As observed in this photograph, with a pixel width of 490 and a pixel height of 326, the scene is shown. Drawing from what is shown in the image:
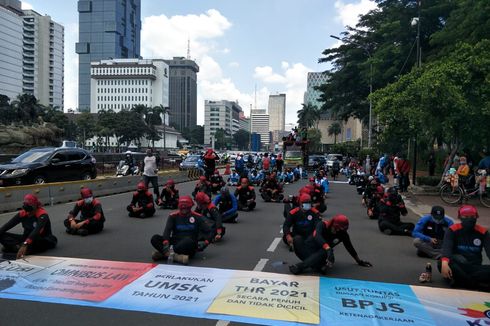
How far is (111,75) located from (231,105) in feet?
164

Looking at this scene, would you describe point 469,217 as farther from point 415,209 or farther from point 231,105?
point 231,105

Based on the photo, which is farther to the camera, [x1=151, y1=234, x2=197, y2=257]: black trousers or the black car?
the black car

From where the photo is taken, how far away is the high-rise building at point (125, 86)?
179 m

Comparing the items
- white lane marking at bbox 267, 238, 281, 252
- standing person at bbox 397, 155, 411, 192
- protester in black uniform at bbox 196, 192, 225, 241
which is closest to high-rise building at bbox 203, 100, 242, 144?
standing person at bbox 397, 155, 411, 192

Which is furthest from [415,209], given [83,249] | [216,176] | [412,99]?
[83,249]

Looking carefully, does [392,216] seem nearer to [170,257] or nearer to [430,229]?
[430,229]

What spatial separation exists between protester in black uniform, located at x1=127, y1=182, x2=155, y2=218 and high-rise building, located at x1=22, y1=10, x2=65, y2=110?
17388 cm

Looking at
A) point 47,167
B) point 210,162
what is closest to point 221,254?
point 210,162

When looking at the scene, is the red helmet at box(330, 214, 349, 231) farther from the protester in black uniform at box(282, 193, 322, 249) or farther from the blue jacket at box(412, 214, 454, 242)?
the blue jacket at box(412, 214, 454, 242)

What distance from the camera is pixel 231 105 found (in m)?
191

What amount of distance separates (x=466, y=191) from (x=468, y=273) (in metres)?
11.0

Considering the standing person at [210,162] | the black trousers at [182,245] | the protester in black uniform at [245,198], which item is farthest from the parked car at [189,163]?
the black trousers at [182,245]

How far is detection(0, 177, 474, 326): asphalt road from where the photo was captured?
5.12 m

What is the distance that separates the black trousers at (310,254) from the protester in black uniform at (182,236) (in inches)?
70.7
